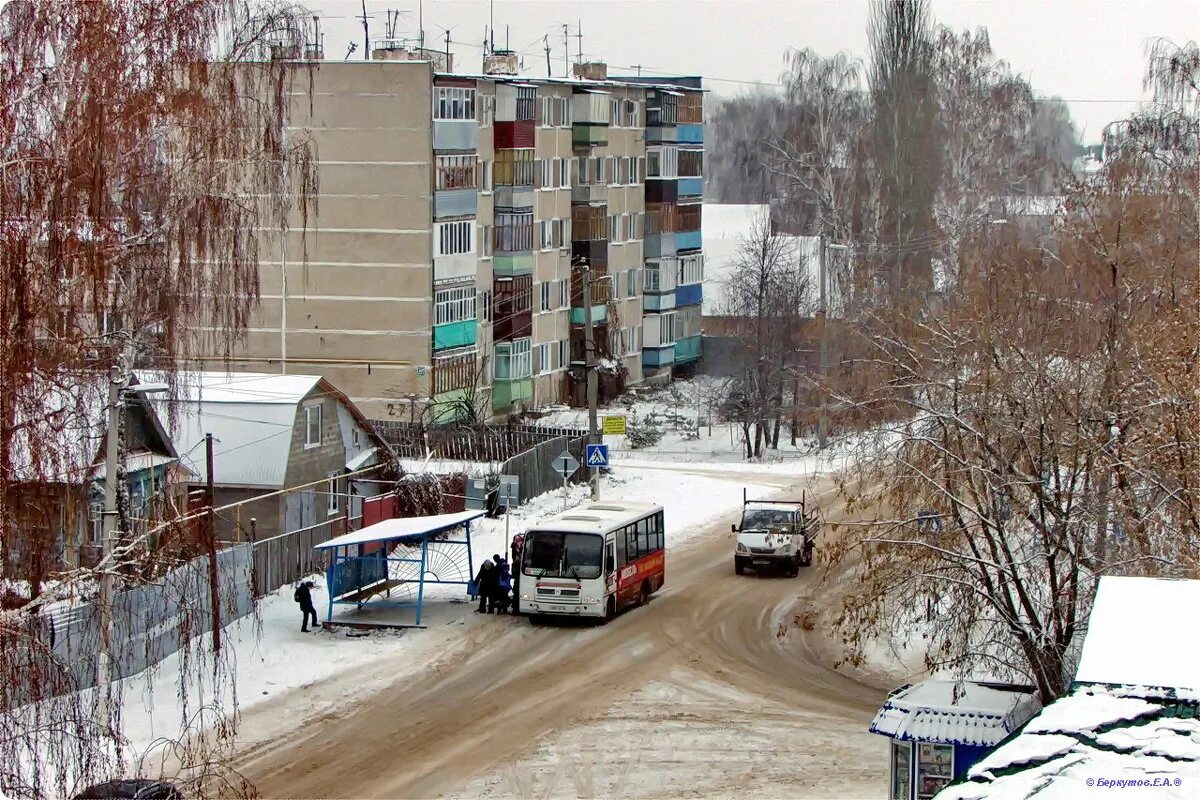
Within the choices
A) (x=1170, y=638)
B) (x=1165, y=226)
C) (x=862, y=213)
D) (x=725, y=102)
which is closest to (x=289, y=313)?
(x=862, y=213)

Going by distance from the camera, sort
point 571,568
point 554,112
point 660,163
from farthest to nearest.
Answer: point 660,163
point 554,112
point 571,568

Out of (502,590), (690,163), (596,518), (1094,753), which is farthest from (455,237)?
(1094,753)

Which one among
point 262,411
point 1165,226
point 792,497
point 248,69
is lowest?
point 792,497

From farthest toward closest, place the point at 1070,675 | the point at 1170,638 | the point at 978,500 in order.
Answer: the point at 978,500
the point at 1070,675
the point at 1170,638

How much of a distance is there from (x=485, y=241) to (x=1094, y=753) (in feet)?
159

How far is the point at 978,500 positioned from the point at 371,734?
8.64m

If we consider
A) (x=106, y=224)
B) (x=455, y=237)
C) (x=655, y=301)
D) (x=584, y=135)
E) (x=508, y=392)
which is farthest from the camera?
(x=655, y=301)

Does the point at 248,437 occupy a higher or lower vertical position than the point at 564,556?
higher

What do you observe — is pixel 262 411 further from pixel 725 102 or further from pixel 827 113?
pixel 725 102

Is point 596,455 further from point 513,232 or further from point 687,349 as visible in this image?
point 687,349

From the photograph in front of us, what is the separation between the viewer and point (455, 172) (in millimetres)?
52906

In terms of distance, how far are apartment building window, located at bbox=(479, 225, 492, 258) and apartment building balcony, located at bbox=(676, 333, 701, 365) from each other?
16.7 m

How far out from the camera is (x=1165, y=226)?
1085 inches

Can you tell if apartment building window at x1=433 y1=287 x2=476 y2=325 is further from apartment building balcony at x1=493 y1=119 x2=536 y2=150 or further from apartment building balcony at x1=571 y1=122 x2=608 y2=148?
apartment building balcony at x1=571 y1=122 x2=608 y2=148
